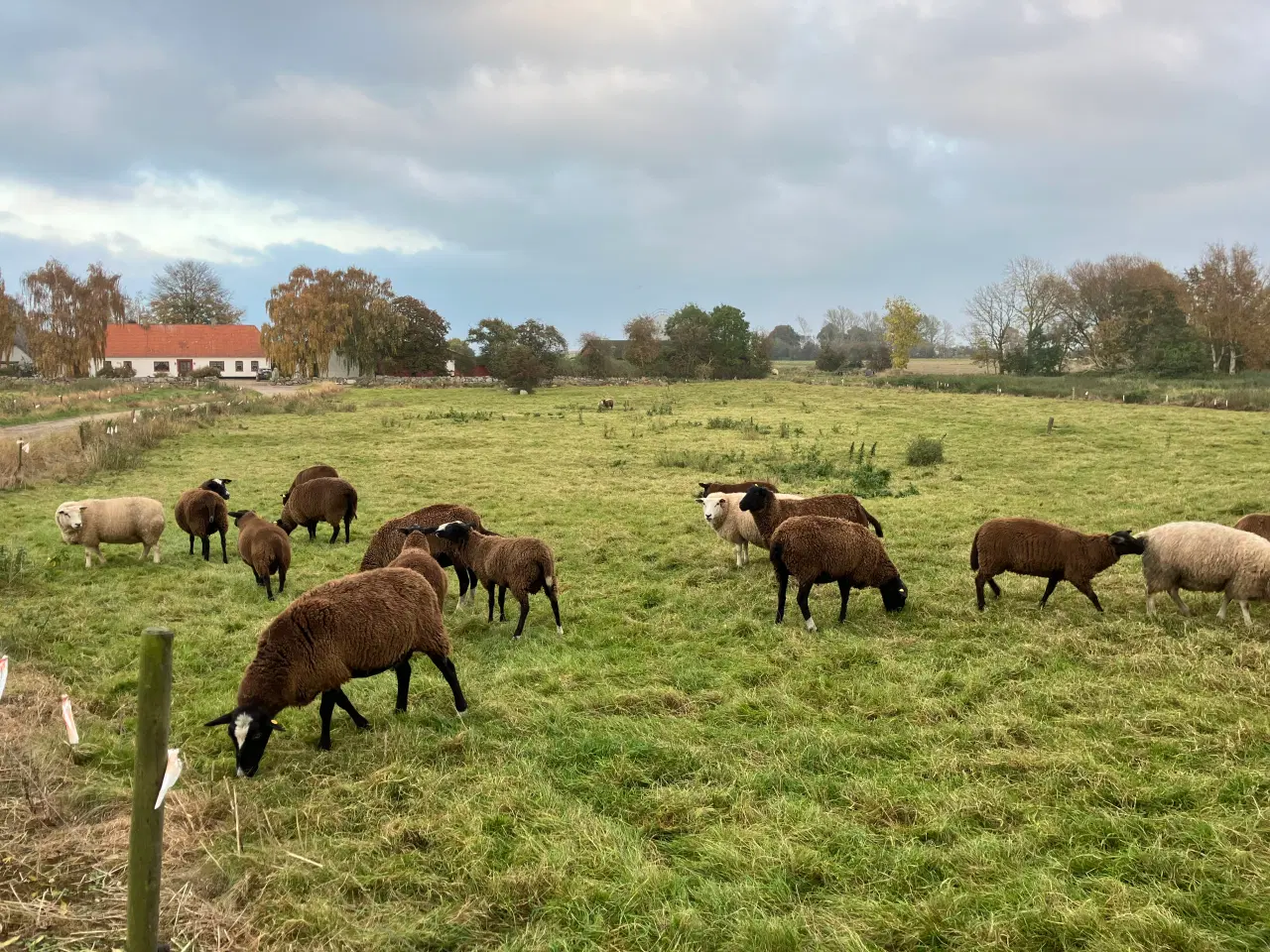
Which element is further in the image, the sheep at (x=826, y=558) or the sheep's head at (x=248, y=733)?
the sheep at (x=826, y=558)

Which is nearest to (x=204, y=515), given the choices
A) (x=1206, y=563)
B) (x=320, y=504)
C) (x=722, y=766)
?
(x=320, y=504)

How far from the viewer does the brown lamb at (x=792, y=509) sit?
10.4 metres

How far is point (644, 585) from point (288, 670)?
220 inches

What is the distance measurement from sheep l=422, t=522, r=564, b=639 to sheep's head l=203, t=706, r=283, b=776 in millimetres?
3252

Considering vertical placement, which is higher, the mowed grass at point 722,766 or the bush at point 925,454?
the bush at point 925,454

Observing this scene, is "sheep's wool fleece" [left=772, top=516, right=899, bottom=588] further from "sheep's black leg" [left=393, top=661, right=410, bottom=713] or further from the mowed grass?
"sheep's black leg" [left=393, top=661, right=410, bottom=713]

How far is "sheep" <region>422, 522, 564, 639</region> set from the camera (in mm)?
8352

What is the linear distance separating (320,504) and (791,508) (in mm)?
8219

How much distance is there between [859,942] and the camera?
3477 mm

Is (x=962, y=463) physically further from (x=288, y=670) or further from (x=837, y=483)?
(x=288, y=670)

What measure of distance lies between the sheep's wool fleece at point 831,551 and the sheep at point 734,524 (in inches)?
103

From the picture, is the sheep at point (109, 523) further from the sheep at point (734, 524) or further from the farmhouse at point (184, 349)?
the farmhouse at point (184, 349)

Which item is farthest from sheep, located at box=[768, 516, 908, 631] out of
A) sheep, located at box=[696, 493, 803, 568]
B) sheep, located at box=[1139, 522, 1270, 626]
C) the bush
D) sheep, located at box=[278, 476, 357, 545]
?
the bush

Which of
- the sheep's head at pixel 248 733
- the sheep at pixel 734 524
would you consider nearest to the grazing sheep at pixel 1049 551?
the sheep at pixel 734 524
